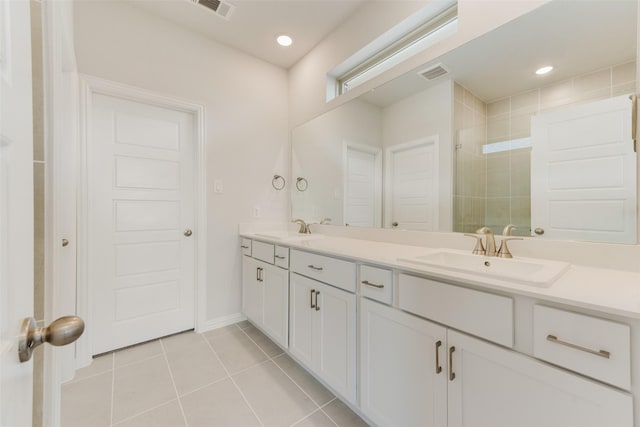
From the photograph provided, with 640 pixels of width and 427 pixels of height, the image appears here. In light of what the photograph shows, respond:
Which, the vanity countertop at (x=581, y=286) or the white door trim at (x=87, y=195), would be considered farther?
the white door trim at (x=87, y=195)

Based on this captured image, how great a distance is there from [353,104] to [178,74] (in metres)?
1.49

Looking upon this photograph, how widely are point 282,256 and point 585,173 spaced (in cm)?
166

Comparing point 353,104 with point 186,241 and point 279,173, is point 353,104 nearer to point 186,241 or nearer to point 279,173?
point 279,173

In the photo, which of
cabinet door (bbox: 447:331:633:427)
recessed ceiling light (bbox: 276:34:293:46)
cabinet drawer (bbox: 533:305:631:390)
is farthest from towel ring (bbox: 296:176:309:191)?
cabinet drawer (bbox: 533:305:631:390)

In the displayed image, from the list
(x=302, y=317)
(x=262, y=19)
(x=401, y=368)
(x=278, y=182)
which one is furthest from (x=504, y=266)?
(x=262, y=19)

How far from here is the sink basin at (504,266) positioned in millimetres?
863

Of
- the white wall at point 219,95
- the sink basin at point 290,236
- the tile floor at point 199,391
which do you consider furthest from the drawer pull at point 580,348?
the white wall at point 219,95

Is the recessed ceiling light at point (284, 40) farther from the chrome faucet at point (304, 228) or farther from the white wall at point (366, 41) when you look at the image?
the chrome faucet at point (304, 228)

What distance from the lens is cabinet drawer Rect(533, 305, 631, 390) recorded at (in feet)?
2.19

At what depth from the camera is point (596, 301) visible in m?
0.70

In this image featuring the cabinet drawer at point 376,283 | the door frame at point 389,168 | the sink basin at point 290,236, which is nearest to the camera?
the cabinet drawer at point 376,283

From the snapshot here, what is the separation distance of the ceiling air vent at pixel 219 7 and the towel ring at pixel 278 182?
140cm

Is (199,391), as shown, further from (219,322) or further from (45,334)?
(45,334)

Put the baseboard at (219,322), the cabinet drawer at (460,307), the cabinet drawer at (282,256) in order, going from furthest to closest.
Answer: the baseboard at (219,322) < the cabinet drawer at (282,256) < the cabinet drawer at (460,307)
